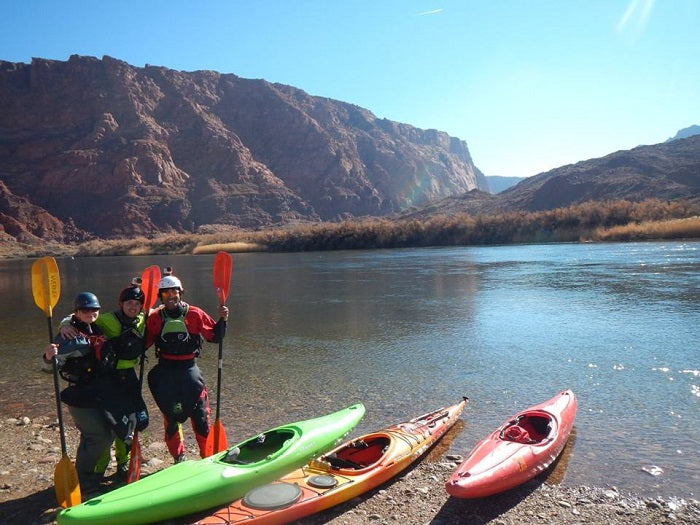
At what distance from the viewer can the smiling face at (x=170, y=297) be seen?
5.55 meters

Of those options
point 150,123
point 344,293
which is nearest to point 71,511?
point 344,293

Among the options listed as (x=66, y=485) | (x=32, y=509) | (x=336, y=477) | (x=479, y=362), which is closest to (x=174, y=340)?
(x=66, y=485)

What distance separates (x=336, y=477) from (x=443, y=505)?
1.09 metres

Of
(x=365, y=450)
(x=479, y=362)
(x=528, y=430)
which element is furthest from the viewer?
(x=479, y=362)

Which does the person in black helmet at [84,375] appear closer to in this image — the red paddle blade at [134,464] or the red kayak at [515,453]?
the red paddle blade at [134,464]

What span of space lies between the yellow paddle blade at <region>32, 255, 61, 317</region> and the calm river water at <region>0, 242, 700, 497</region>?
2414mm

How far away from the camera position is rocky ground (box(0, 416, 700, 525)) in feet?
15.9

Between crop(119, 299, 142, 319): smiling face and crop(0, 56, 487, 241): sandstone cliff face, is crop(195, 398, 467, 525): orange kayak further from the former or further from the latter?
crop(0, 56, 487, 241): sandstone cliff face

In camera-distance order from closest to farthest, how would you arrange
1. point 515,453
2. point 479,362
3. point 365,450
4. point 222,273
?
point 515,453 → point 365,450 → point 222,273 → point 479,362

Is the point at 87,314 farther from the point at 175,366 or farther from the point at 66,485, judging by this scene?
the point at 66,485

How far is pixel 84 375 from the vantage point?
508 centimetres

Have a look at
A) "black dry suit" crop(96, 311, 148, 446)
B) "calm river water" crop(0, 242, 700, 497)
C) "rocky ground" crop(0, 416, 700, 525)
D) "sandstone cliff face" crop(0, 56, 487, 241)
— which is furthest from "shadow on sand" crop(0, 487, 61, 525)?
"sandstone cliff face" crop(0, 56, 487, 241)

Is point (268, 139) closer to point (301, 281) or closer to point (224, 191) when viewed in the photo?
point (224, 191)

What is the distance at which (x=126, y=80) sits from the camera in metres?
139
